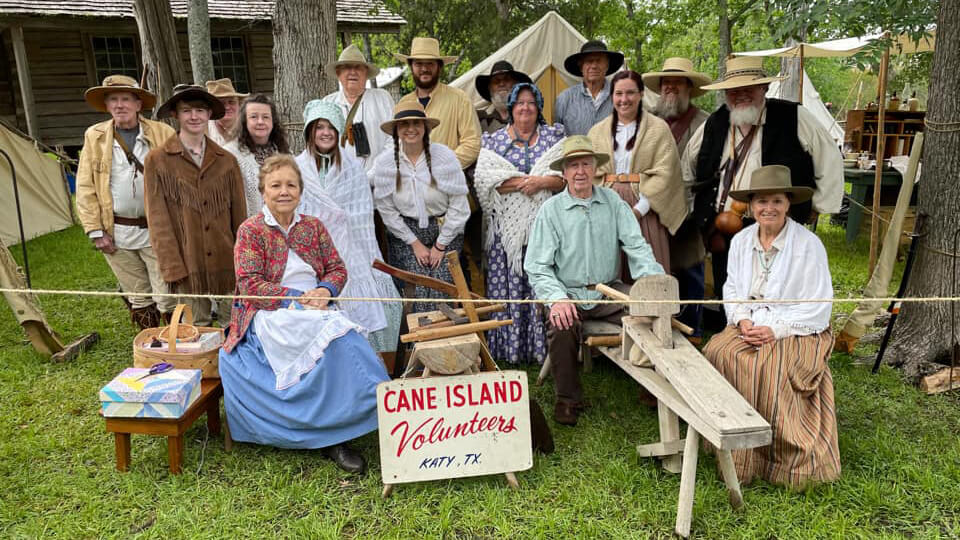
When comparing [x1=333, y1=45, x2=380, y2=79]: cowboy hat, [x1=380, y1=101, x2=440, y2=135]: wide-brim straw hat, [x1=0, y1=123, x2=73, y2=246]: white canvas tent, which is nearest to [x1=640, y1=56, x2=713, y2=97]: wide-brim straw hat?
[x1=380, y1=101, x2=440, y2=135]: wide-brim straw hat

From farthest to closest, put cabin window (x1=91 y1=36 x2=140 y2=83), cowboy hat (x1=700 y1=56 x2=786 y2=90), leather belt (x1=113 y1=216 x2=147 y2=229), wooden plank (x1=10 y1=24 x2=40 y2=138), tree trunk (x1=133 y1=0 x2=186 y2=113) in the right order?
1. cabin window (x1=91 y1=36 x2=140 y2=83)
2. wooden plank (x1=10 y1=24 x2=40 y2=138)
3. tree trunk (x1=133 y1=0 x2=186 y2=113)
4. leather belt (x1=113 y1=216 x2=147 y2=229)
5. cowboy hat (x1=700 y1=56 x2=786 y2=90)

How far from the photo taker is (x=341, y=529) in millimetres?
2592

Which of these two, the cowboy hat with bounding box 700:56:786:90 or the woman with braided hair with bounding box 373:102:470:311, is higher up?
the cowboy hat with bounding box 700:56:786:90

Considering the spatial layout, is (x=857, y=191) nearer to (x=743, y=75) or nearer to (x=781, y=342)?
(x=743, y=75)

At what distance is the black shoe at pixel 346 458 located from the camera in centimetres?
297

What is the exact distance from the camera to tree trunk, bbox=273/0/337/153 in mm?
4840

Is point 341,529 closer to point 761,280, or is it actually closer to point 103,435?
point 103,435

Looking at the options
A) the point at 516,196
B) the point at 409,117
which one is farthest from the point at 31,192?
the point at 516,196

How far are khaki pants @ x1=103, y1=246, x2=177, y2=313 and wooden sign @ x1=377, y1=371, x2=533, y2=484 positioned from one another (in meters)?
2.14

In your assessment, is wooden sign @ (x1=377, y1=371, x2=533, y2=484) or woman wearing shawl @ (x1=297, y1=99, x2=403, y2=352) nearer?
wooden sign @ (x1=377, y1=371, x2=533, y2=484)

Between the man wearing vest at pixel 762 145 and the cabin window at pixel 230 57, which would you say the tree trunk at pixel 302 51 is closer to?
the man wearing vest at pixel 762 145

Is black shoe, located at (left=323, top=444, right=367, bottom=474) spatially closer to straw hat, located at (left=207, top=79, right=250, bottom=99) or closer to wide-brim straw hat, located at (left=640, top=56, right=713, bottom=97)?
wide-brim straw hat, located at (left=640, top=56, right=713, bottom=97)

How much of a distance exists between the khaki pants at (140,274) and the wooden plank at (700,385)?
2.95 metres

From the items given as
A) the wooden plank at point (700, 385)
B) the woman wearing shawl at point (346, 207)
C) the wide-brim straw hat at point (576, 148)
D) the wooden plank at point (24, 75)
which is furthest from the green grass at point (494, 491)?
the wooden plank at point (24, 75)
